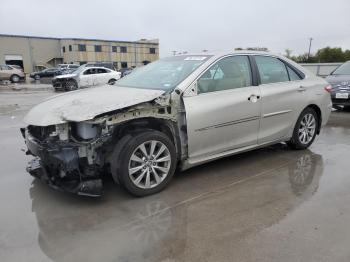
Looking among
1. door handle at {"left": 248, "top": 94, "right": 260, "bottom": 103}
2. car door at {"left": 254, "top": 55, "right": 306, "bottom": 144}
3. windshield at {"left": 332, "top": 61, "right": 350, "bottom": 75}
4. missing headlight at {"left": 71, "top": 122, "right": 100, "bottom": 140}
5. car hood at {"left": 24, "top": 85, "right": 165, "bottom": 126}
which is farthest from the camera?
windshield at {"left": 332, "top": 61, "right": 350, "bottom": 75}

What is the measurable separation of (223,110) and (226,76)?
20.3 inches

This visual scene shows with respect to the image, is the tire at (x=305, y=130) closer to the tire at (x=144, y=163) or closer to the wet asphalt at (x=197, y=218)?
the wet asphalt at (x=197, y=218)

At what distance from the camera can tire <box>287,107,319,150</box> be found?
5531mm

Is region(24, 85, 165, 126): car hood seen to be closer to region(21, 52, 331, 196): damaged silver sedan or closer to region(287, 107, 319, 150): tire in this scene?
region(21, 52, 331, 196): damaged silver sedan

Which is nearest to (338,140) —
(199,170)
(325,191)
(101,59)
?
(325,191)

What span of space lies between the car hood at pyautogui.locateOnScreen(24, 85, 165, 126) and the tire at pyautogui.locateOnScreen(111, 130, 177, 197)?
1.29 feet

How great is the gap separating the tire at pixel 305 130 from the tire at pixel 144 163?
2.46 metres

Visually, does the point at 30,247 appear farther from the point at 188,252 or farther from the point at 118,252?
the point at 188,252

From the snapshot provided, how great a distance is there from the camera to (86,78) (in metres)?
21.3

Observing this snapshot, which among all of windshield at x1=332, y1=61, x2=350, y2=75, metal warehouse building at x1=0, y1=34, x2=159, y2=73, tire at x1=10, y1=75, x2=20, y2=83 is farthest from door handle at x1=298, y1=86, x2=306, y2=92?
metal warehouse building at x1=0, y1=34, x2=159, y2=73

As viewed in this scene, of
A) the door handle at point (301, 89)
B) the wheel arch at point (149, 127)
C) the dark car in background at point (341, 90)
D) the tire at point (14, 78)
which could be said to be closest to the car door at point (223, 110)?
the wheel arch at point (149, 127)

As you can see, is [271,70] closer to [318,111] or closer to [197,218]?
[318,111]

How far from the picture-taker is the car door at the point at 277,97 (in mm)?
4922

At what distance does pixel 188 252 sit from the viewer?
2.86m
